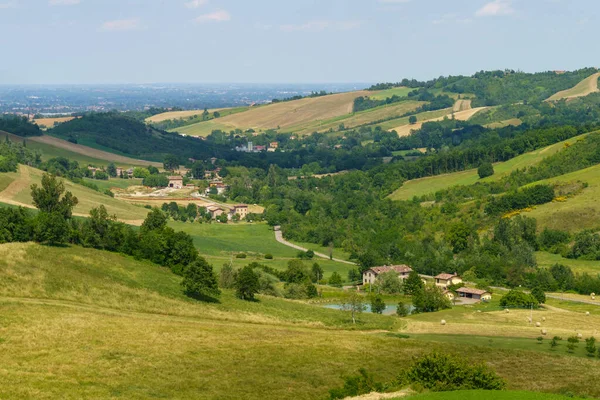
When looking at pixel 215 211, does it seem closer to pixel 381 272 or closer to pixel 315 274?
pixel 315 274

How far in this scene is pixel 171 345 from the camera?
2224 inches

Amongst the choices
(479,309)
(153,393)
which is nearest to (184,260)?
(479,309)

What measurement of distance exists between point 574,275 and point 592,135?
88.7 metres

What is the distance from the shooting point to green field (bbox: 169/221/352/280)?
122619 millimetres

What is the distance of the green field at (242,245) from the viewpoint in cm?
12262

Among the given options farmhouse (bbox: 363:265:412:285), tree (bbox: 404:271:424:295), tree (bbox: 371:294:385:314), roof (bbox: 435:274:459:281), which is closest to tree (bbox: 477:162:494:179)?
farmhouse (bbox: 363:265:412:285)

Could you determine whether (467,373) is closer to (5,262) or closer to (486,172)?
(5,262)

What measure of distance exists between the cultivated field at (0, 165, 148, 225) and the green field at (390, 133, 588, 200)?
6049cm

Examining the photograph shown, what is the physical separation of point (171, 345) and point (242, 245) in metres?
82.7

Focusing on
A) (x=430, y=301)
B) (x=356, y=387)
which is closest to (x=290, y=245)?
(x=430, y=301)

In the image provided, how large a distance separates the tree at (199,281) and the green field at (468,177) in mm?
107023

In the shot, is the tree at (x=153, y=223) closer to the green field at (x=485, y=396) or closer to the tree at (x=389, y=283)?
the tree at (x=389, y=283)

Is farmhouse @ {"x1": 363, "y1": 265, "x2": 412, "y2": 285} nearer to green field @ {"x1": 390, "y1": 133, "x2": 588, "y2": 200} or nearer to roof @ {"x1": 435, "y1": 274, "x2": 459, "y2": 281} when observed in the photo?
roof @ {"x1": 435, "y1": 274, "x2": 459, "y2": 281}

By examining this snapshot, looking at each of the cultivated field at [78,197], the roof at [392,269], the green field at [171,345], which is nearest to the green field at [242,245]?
the roof at [392,269]
